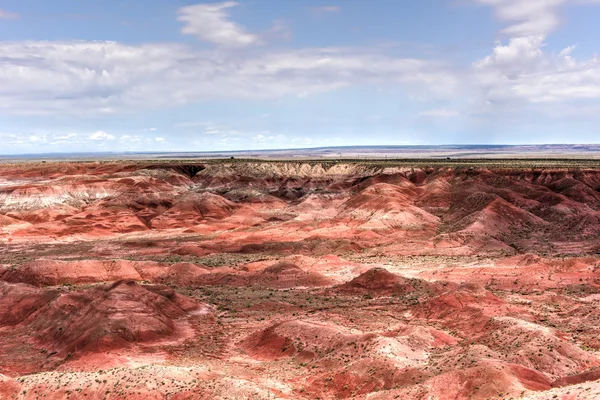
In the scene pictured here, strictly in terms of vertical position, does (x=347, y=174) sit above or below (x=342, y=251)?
above

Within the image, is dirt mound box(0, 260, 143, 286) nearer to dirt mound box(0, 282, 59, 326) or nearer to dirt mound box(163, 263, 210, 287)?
dirt mound box(163, 263, 210, 287)

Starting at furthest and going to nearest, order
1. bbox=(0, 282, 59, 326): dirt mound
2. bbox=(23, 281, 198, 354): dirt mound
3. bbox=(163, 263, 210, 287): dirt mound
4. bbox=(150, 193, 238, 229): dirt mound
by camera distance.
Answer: bbox=(150, 193, 238, 229): dirt mound, bbox=(163, 263, 210, 287): dirt mound, bbox=(0, 282, 59, 326): dirt mound, bbox=(23, 281, 198, 354): dirt mound

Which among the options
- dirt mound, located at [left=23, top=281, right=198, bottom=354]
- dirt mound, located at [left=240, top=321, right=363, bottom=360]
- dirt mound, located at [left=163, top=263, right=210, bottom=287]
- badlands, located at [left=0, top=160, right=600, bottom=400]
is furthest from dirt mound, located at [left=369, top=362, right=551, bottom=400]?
dirt mound, located at [left=163, top=263, right=210, bottom=287]

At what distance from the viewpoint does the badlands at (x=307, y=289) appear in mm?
31469

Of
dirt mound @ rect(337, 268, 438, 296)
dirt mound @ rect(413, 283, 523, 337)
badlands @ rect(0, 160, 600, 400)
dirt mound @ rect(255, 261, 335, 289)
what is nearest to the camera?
badlands @ rect(0, 160, 600, 400)

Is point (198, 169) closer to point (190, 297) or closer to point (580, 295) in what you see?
point (190, 297)

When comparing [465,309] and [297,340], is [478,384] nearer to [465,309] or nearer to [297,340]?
[297,340]

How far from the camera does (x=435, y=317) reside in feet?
154

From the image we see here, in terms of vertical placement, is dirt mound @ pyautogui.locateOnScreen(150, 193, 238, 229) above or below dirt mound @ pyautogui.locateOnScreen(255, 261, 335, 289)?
above

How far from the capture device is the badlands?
31.5m

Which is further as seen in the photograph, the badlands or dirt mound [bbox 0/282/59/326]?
dirt mound [bbox 0/282/59/326]

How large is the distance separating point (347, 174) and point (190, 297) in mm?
92309

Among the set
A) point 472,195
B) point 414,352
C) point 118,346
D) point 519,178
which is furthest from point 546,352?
point 519,178

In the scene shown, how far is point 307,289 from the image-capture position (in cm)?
5869
